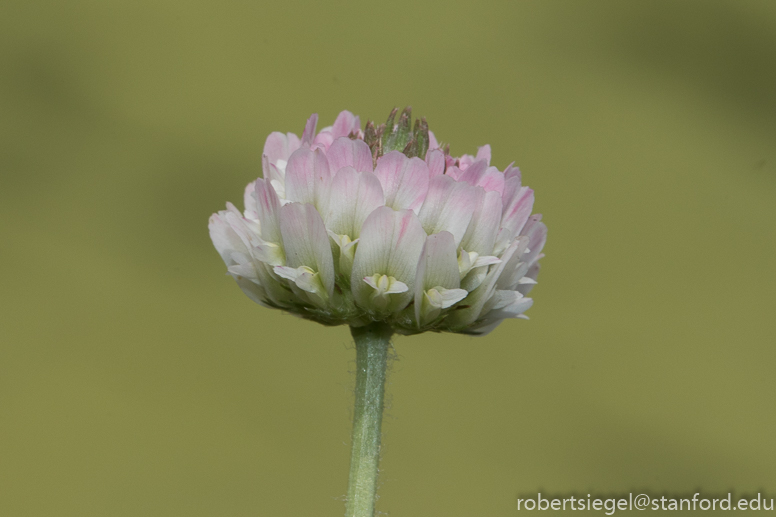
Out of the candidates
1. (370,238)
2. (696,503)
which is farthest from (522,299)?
(696,503)

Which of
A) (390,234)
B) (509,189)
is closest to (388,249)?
(390,234)

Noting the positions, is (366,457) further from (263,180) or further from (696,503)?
(696,503)

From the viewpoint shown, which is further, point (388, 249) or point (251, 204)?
point (251, 204)

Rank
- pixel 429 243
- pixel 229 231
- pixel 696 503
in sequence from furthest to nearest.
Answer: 1. pixel 696 503
2. pixel 229 231
3. pixel 429 243

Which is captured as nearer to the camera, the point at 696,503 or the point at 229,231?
the point at 229,231

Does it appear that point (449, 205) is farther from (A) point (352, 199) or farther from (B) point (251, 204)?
(B) point (251, 204)
